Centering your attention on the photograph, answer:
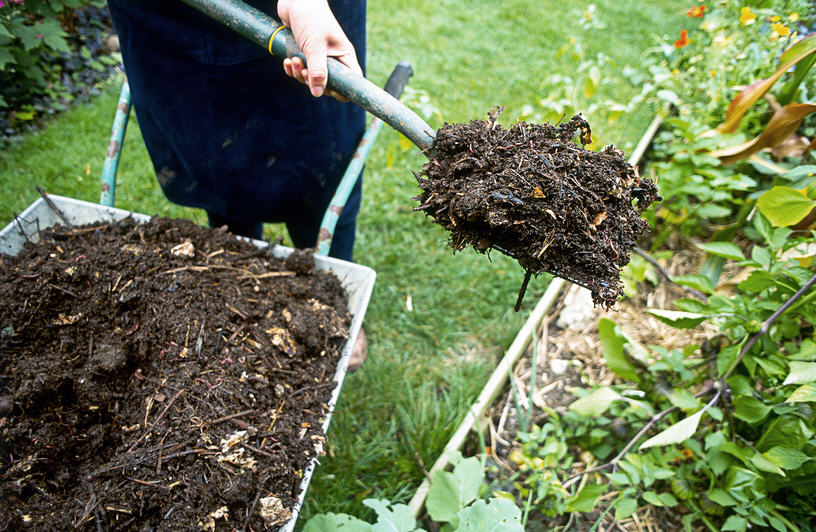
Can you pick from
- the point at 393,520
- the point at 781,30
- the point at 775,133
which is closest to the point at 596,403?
the point at 393,520

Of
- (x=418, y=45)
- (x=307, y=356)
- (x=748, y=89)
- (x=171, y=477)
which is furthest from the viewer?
(x=418, y=45)

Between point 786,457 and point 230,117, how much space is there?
1986mm

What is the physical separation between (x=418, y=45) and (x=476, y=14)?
99 centimetres

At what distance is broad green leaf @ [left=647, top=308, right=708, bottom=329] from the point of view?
1.68 m

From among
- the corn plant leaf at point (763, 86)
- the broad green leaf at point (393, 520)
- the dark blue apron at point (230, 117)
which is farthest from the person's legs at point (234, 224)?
the corn plant leaf at point (763, 86)

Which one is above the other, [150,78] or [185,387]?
[150,78]

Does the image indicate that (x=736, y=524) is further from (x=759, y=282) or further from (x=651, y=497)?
(x=759, y=282)

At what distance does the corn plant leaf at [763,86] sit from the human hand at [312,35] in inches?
81.2

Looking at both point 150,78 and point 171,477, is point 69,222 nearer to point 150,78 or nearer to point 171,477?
point 150,78

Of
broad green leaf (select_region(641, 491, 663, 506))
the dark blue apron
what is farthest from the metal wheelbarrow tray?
broad green leaf (select_region(641, 491, 663, 506))

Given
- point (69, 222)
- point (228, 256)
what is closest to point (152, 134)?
point (69, 222)

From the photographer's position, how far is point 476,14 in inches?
193

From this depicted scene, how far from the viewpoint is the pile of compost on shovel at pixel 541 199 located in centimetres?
101

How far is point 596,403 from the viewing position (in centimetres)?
173
